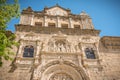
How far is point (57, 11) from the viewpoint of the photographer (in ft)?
61.2

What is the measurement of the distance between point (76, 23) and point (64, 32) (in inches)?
115

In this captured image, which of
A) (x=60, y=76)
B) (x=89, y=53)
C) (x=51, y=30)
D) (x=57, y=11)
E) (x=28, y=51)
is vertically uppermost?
(x=57, y=11)

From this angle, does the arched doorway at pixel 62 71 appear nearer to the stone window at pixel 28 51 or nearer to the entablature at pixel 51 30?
the stone window at pixel 28 51

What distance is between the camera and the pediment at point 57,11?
18.2m

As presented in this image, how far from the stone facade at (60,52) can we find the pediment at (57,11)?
3.00ft

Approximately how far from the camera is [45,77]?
10.8 m

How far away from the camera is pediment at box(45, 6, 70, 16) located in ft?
59.8

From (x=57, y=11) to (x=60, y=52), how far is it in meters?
8.12

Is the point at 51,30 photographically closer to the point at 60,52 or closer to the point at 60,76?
the point at 60,52

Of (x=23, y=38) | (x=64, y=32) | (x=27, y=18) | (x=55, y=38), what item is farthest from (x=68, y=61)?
(x=27, y=18)

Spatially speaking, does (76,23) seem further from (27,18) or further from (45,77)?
(45,77)

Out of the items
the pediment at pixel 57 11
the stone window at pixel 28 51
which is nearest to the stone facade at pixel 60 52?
the stone window at pixel 28 51

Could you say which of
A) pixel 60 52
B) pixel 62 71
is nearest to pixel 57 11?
pixel 60 52

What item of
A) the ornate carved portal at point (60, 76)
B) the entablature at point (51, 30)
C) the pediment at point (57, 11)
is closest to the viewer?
the ornate carved portal at point (60, 76)
